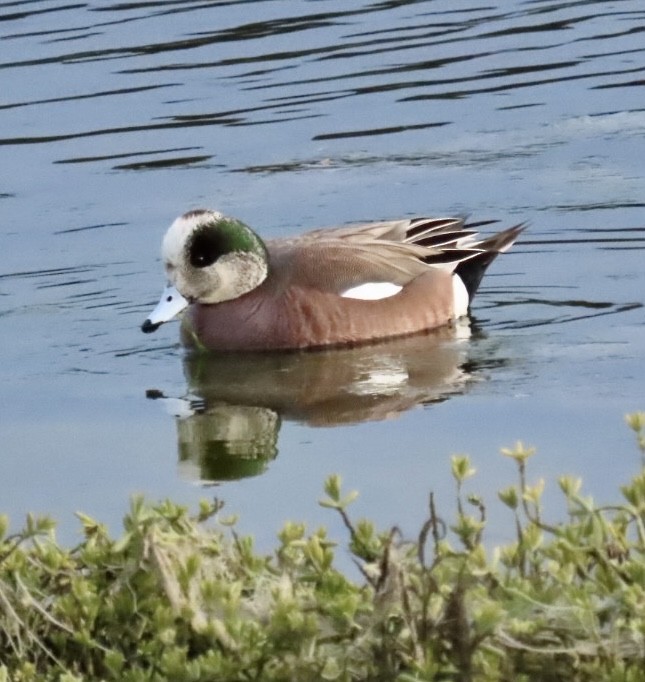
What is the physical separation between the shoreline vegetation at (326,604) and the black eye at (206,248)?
458 centimetres

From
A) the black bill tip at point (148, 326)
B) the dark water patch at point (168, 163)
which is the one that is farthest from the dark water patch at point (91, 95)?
the black bill tip at point (148, 326)

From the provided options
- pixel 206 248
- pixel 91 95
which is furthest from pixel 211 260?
pixel 91 95

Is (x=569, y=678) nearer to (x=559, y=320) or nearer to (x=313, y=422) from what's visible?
(x=313, y=422)

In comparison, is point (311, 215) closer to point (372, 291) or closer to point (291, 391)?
point (372, 291)

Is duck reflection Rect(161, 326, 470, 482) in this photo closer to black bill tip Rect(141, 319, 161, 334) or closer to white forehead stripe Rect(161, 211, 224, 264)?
black bill tip Rect(141, 319, 161, 334)

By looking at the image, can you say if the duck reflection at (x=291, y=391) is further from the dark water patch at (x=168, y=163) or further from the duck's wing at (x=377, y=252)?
the dark water patch at (x=168, y=163)

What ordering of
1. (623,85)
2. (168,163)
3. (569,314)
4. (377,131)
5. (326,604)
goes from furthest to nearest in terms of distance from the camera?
(623,85), (377,131), (168,163), (569,314), (326,604)

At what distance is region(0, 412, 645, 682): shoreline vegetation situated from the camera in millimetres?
3568

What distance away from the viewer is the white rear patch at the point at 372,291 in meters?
8.66

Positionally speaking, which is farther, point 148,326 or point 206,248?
point 206,248

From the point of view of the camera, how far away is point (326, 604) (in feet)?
12.1

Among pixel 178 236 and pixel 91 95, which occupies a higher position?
pixel 91 95

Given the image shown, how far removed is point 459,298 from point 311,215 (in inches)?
74.9

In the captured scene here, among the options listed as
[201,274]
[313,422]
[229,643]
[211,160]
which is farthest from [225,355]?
[229,643]
